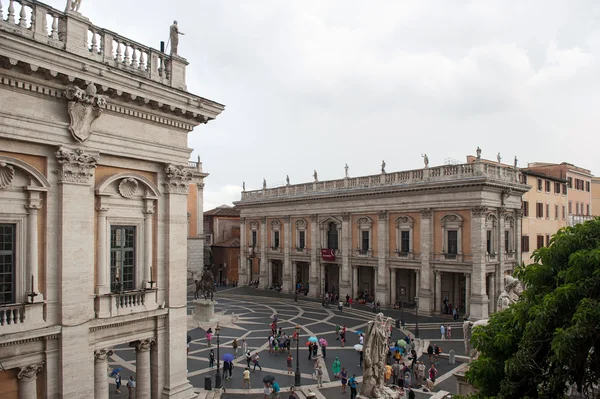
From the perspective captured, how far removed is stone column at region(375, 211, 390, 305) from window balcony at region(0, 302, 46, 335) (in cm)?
3376

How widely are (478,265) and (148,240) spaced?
2870cm

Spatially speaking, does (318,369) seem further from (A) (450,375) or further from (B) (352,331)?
(B) (352,331)

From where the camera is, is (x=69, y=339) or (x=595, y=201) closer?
Result: (x=69, y=339)

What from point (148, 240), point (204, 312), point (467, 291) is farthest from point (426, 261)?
point (148, 240)

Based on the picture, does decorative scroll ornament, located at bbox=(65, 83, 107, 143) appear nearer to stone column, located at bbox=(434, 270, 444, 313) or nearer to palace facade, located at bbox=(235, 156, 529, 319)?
palace facade, located at bbox=(235, 156, 529, 319)

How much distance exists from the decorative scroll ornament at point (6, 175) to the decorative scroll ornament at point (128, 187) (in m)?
3.11

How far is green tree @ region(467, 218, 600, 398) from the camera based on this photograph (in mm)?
8297

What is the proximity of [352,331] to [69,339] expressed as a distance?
2426 cm

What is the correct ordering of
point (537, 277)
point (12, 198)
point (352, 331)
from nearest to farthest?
1. point (537, 277)
2. point (12, 198)
3. point (352, 331)

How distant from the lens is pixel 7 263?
468 inches

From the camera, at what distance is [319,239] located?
4859cm

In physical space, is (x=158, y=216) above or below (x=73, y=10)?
below

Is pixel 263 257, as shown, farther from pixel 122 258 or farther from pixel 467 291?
pixel 122 258

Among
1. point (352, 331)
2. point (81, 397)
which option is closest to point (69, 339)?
point (81, 397)
